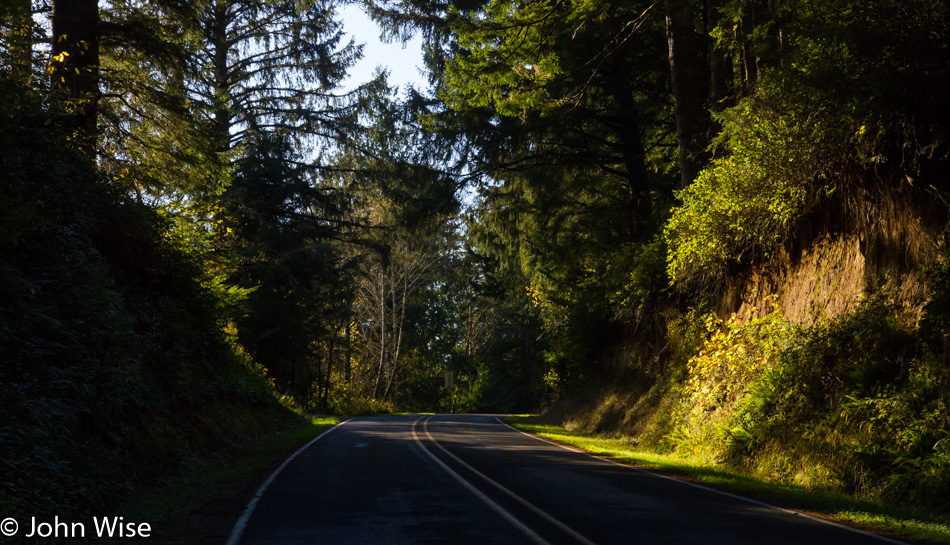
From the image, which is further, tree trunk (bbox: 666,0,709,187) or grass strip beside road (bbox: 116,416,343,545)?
tree trunk (bbox: 666,0,709,187)

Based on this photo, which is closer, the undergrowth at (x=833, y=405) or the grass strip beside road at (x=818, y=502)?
the grass strip beside road at (x=818, y=502)

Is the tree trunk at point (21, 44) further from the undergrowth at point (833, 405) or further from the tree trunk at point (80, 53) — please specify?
the undergrowth at point (833, 405)

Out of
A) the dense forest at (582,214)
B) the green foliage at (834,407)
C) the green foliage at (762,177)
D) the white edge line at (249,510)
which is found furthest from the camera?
the green foliage at (762,177)

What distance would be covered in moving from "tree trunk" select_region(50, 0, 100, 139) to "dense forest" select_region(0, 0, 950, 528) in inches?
2.9

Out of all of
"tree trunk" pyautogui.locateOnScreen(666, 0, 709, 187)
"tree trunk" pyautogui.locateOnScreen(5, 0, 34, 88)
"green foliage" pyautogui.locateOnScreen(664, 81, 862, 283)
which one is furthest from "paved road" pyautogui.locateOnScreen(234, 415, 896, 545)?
"tree trunk" pyautogui.locateOnScreen(5, 0, 34, 88)

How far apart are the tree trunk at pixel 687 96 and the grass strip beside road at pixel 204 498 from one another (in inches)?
490

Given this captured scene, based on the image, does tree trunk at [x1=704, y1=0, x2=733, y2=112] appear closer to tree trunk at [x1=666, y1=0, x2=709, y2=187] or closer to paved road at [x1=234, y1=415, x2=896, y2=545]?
tree trunk at [x1=666, y1=0, x2=709, y2=187]

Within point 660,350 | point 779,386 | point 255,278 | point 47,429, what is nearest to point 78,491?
point 47,429

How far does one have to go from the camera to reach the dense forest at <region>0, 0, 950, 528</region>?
406 inches

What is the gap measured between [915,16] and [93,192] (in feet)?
50.2

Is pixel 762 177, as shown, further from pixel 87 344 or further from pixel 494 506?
pixel 87 344

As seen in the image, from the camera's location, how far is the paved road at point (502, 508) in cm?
737

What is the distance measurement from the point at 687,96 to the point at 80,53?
1435cm

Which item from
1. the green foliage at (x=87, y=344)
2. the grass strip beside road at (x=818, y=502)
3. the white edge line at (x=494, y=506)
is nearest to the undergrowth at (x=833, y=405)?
the grass strip beside road at (x=818, y=502)
